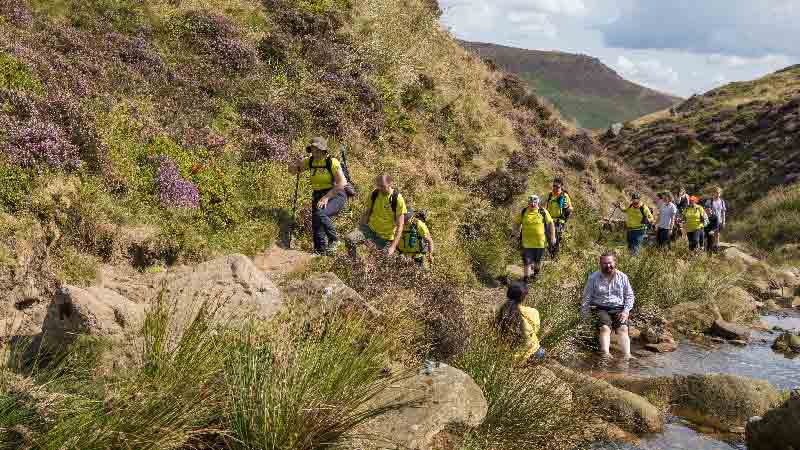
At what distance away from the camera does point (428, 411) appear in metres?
4.73

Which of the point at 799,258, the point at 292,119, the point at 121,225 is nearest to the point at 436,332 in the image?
the point at 121,225

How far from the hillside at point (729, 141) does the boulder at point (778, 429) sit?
3839cm

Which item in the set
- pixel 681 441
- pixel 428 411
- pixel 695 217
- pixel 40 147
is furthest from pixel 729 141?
pixel 428 411

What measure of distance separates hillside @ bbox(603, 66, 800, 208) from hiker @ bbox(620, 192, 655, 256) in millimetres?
28982

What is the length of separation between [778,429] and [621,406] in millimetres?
1530

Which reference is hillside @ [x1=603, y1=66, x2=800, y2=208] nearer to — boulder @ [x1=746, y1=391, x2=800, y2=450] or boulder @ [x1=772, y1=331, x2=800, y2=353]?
boulder @ [x1=772, y1=331, x2=800, y2=353]

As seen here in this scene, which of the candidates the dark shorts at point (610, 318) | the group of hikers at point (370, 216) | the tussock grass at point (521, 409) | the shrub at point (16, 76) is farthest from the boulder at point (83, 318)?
the dark shorts at point (610, 318)

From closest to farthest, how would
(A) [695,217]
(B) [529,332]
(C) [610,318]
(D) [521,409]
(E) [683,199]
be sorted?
(D) [521,409] → (B) [529,332] → (C) [610,318] → (A) [695,217] → (E) [683,199]

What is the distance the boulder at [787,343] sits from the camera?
12.1m

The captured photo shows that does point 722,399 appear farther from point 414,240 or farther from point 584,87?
point 584,87

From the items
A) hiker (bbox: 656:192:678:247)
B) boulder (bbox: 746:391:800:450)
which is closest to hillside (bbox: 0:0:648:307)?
hiker (bbox: 656:192:678:247)

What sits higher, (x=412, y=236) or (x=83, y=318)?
(x=83, y=318)

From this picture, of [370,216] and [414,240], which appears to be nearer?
[370,216]

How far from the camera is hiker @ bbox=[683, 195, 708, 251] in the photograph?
18750 mm
